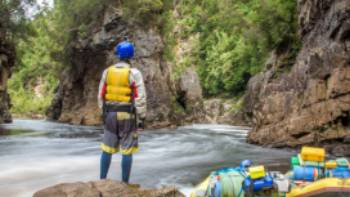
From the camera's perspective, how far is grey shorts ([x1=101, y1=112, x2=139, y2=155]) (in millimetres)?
4820

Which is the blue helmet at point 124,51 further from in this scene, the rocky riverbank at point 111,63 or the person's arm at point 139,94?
the rocky riverbank at point 111,63

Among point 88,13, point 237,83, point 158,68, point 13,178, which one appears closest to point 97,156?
point 13,178

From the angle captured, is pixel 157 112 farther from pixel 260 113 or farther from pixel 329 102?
pixel 329 102

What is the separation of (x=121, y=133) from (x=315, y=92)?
754 cm

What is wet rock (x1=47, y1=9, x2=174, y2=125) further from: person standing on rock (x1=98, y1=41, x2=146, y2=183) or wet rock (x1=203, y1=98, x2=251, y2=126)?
person standing on rock (x1=98, y1=41, x2=146, y2=183)

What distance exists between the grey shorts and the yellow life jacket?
0.19 meters

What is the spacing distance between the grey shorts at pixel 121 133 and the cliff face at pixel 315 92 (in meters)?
6.59

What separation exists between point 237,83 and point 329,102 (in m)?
33.4

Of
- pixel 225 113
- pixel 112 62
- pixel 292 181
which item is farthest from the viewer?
pixel 225 113

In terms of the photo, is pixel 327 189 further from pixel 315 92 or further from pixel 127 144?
pixel 315 92

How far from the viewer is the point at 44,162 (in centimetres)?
843

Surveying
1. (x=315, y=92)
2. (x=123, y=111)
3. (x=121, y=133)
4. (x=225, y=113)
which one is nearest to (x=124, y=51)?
(x=123, y=111)

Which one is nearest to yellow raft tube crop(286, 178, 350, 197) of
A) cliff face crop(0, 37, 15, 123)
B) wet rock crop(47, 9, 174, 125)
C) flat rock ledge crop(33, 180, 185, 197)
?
flat rock ledge crop(33, 180, 185, 197)

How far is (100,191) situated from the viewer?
13.0 ft
